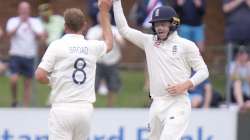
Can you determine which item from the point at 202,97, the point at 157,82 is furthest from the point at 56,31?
the point at 157,82

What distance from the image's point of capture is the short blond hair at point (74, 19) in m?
11.0

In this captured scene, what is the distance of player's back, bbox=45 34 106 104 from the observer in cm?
1114

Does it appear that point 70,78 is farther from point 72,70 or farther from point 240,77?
point 240,77

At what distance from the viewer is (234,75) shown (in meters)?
15.9

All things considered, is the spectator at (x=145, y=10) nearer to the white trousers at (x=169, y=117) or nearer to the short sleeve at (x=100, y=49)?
the white trousers at (x=169, y=117)

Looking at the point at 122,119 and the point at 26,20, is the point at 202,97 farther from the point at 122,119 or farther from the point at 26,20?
the point at 26,20

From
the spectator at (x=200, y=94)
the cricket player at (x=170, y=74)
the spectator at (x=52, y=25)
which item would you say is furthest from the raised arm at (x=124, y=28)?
the spectator at (x=52, y=25)

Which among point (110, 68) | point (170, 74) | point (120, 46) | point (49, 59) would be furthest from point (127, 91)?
point (49, 59)

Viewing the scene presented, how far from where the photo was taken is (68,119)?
11.1m

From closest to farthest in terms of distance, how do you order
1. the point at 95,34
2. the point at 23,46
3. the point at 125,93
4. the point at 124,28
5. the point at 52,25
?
1. the point at 124,28
2. the point at 23,46
3. the point at 95,34
4. the point at 125,93
5. the point at 52,25

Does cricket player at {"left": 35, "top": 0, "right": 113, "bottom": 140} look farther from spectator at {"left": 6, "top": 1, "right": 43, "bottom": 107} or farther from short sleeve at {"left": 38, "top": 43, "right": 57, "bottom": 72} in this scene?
spectator at {"left": 6, "top": 1, "right": 43, "bottom": 107}

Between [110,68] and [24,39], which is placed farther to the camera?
[110,68]

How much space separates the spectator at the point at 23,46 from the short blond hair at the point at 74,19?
491 cm

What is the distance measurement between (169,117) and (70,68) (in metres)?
1.38
